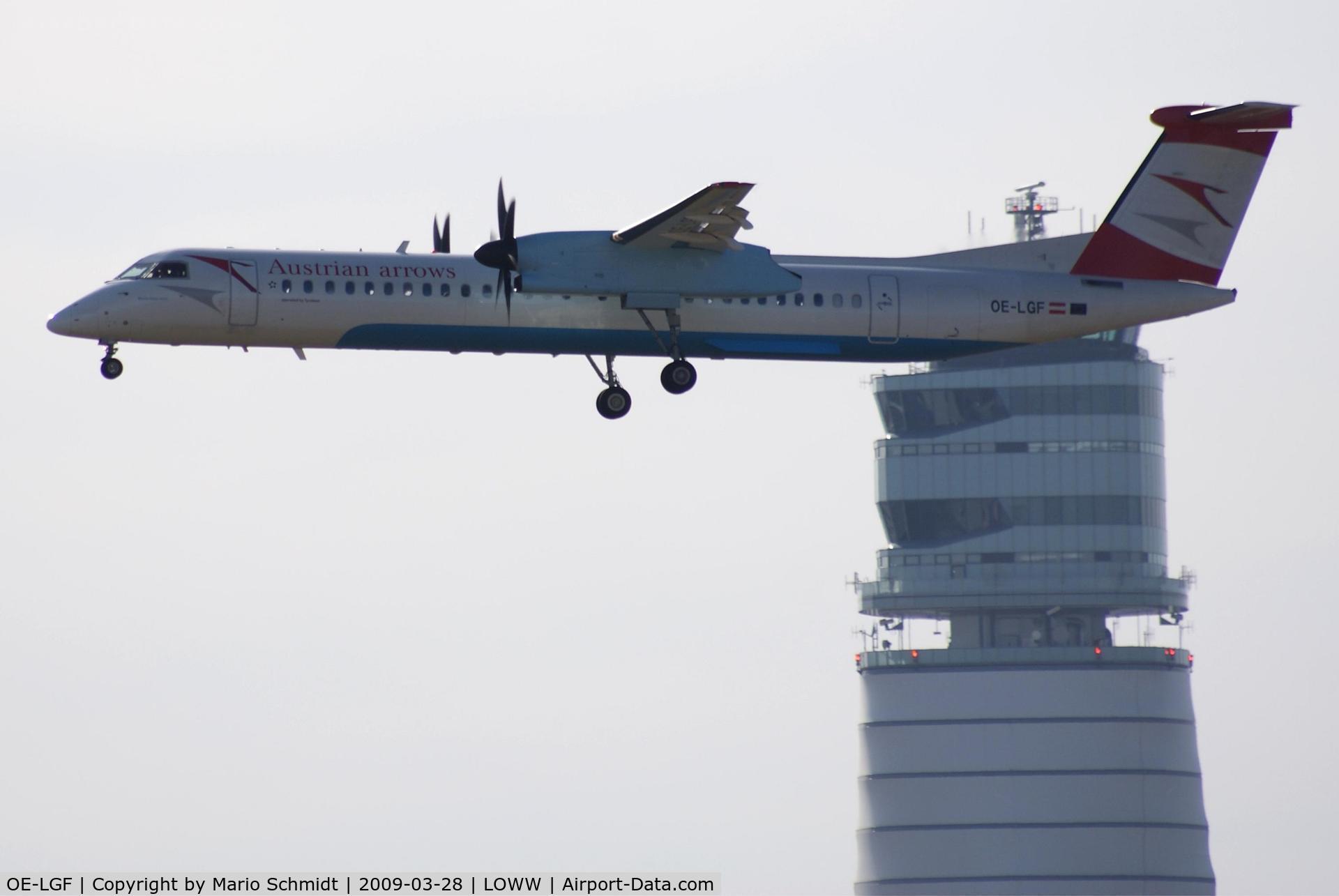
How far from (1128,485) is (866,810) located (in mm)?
22425

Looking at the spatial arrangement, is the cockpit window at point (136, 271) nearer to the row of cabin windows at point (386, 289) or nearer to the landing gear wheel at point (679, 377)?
the row of cabin windows at point (386, 289)

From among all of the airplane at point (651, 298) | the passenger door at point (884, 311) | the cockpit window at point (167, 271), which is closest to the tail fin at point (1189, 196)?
the airplane at point (651, 298)

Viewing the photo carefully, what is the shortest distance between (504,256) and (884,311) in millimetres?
7086

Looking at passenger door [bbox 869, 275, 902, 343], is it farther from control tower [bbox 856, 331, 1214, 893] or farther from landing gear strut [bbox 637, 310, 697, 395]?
control tower [bbox 856, 331, 1214, 893]

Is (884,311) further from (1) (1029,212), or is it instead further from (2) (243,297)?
(1) (1029,212)

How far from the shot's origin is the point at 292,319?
39250 millimetres

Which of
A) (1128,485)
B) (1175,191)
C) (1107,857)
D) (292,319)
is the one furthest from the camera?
(1128,485)

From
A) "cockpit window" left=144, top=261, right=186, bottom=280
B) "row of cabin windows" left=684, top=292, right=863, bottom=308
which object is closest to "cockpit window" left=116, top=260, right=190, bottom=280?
"cockpit window" left=144, top=261, right=186, bottom=280

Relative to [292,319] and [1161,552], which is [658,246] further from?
[1161,552]

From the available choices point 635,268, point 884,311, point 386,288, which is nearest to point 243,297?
point 386,288

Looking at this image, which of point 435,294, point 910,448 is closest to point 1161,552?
point 910,448

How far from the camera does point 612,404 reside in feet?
134

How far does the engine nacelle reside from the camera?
39062mm

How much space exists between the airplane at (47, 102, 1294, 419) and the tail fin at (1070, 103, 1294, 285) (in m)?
0.12
